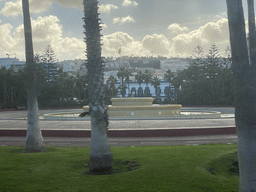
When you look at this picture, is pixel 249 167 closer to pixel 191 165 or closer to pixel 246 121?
pixel 246 121

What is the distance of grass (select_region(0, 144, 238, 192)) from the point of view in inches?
270

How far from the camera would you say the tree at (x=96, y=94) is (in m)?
8.82

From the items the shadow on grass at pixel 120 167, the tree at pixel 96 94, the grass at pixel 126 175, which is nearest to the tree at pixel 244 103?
the grass at pixel 126 175

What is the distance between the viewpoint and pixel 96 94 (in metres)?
8.99

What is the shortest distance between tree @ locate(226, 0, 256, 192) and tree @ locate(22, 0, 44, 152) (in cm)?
938

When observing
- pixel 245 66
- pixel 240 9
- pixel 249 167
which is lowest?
pixel 249 167

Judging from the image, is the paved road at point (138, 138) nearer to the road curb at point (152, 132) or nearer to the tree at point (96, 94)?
the road curb at point (152, 132)

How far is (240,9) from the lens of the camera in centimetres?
568

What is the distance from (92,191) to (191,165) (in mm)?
3357

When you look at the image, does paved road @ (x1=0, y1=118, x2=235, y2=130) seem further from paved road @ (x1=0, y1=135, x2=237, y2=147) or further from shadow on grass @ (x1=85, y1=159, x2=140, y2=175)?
shadow on grass @ (x1=85, y1=159, x2=140, y2=175)

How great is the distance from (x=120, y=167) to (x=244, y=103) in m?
4.87

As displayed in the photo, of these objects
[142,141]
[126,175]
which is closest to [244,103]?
[126,175]

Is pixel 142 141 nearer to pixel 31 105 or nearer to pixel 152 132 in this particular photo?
pixel 152 132

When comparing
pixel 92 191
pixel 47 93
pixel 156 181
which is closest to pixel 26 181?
pixel 92 191
